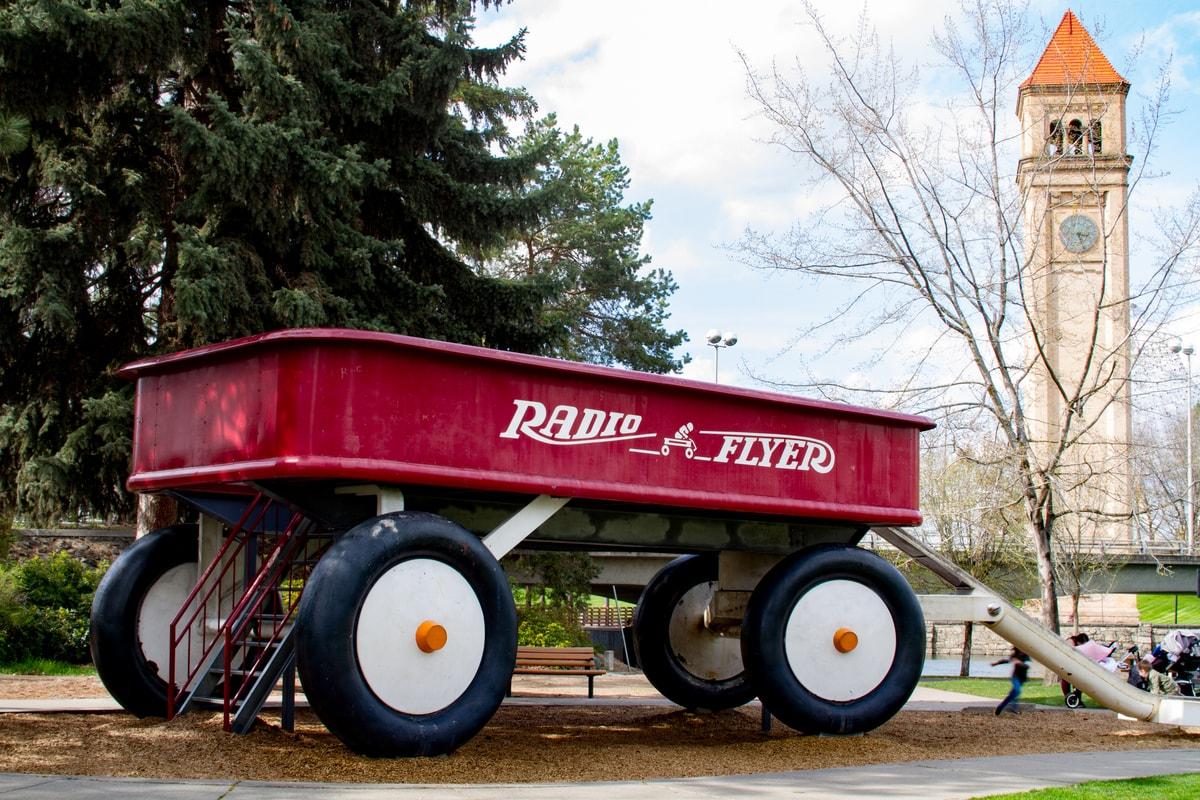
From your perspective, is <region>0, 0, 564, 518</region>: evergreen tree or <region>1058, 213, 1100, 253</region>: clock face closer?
<region>0, 0, 564, 518</region>: evergreen tree

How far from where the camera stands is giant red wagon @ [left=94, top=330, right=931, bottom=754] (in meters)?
7.99

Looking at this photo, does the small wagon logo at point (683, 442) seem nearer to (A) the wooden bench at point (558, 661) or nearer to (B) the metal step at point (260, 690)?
(B) the metal step at point (260, 690)

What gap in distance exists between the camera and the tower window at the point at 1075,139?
59.6 feet

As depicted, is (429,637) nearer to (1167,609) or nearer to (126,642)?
(126,642)

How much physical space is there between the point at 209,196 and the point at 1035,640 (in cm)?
1114

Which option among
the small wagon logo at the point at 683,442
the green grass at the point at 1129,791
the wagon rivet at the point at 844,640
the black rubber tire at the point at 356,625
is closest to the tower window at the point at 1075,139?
the wagon rivet at the point at 844,640

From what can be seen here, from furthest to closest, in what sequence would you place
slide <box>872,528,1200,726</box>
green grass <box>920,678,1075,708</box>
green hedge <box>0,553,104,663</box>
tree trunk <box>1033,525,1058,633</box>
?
green hedge <box>0,553,104,663</box> < green grass <box>920,678,1075,708</box> < tree trunk <box>1033,525,1058,633</box> < slide <box>872,528,1200,726</box>

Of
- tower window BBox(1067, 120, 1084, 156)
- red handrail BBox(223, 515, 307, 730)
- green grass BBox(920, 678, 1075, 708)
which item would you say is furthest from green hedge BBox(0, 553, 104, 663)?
tower window BBox(1067, 120, 1084, 156)

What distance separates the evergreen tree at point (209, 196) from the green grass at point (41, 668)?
3131mm

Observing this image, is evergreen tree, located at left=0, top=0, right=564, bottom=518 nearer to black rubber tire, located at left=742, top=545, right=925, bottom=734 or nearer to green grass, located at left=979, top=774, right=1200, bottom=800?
black rubber tire, located at left=742, top=545, right=925, bottom=734

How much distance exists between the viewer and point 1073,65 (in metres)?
18.4

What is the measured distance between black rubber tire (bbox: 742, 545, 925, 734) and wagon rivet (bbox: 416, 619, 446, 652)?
2.91 metres

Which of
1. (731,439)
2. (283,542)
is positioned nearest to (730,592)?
(731,439)

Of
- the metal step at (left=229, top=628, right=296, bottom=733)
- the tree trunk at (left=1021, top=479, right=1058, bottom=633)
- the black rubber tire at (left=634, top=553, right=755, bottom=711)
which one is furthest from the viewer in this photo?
the tree trunk at (left=1021, top=479, right=1058, bottom=633)
